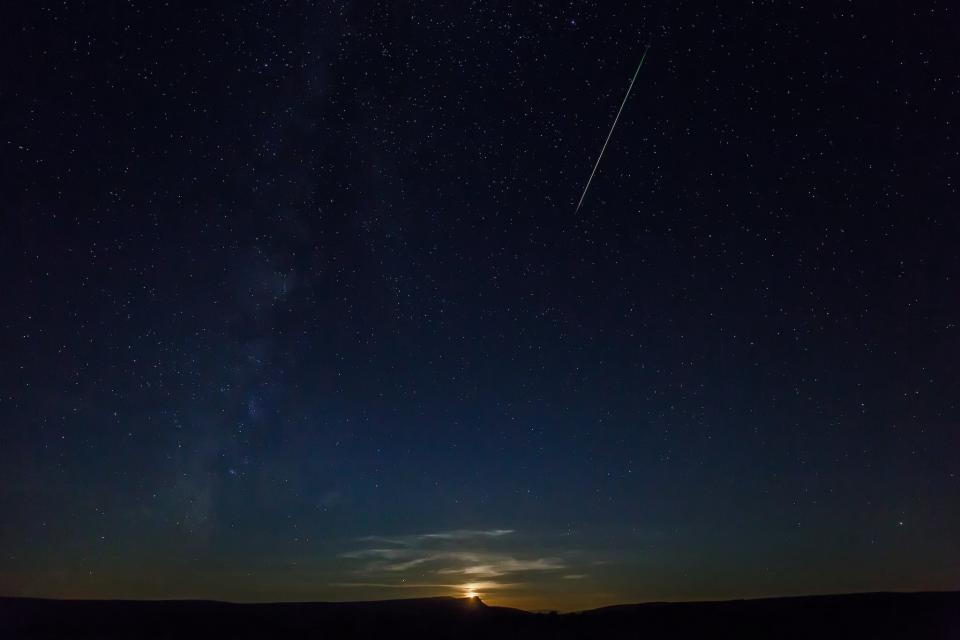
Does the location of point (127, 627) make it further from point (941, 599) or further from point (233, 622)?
point (941, 599)

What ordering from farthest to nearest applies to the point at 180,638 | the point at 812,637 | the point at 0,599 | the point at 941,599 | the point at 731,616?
the point at 0,599 → the point at 941,599 → the point at 731,616 → the point at 180,638 → the point at 812,637

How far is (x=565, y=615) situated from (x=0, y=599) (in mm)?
24150

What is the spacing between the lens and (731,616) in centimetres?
2534

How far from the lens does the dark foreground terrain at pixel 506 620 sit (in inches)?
906

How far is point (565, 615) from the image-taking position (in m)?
26.7

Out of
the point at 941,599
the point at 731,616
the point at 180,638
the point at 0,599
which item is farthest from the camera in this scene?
the point at 0,599

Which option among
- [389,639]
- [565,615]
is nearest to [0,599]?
[389,639]

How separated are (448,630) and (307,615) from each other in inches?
295

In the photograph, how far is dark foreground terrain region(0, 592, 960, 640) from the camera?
23016 millimetres

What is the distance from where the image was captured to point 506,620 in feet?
83.8

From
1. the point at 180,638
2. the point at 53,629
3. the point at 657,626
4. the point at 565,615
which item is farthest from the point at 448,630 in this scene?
the point at 53,629

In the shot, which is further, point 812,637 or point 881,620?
point 881,620

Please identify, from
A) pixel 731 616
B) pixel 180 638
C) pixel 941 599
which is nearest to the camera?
pixel 180 638

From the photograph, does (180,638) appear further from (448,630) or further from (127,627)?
(448,630)
